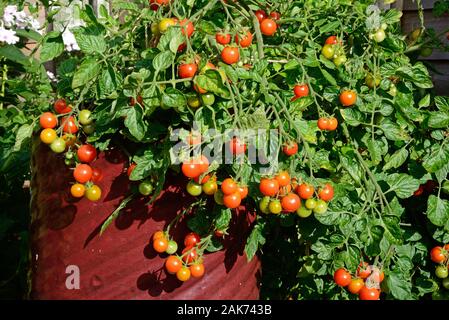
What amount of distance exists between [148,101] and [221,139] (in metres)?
0.16

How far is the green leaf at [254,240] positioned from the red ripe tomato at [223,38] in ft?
1.57

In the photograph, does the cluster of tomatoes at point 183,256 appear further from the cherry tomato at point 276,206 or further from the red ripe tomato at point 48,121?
the red ripe tomato at point 48,121

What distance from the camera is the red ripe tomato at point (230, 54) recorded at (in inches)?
45.0

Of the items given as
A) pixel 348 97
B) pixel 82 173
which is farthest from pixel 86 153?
pixel 348 97

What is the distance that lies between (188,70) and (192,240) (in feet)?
1.30

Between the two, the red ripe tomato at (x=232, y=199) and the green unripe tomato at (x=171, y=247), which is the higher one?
the red ripe tomato at (x=232, y=199)

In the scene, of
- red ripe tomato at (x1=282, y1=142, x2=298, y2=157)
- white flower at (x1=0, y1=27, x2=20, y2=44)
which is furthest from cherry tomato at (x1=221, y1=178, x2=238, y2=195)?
white flower at (x1=0, y1=27, x2=20, y2=44)

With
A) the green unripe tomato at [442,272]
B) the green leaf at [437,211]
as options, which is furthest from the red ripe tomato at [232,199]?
the green unripe tomato at [442,272]

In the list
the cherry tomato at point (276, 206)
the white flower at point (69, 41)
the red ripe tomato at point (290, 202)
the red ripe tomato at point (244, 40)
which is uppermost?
the red ripe tomato at point (244, 40)

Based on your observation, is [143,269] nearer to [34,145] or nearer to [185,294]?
[185,294]

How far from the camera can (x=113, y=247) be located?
1349 millimetres

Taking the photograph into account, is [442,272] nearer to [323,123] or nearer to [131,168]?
[323,123]

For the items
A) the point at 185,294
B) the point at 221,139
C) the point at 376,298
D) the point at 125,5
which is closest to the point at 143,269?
the point at 185,294

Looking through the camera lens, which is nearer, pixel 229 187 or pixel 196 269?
pixel 229 187
